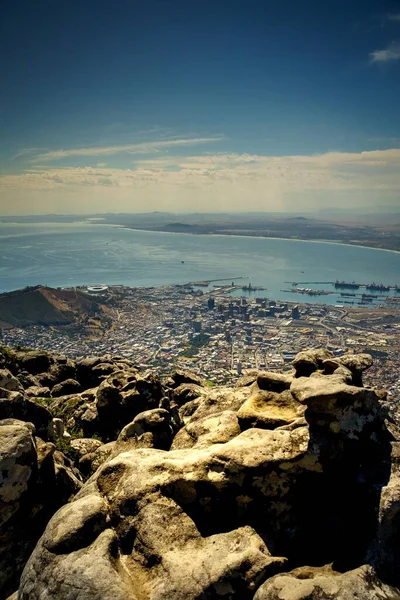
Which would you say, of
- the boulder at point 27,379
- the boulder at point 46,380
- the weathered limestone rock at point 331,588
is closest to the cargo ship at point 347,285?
the boulder at point 46,380

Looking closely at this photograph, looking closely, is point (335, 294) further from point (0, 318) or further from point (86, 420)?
point (86, 420)

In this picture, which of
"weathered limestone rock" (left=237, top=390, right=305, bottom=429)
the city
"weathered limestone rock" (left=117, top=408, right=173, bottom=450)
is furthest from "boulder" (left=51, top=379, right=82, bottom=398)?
the city

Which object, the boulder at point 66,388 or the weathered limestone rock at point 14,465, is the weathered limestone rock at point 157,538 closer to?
the weathered limestone rock at point 14,465

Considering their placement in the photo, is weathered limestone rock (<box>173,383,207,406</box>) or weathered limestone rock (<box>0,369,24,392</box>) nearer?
weathered limestone rock (<box>0,369,24,392</box>)

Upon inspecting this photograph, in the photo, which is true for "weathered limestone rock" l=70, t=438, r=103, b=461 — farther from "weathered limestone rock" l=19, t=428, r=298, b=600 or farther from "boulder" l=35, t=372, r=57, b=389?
"boulder" l=35, t=372, r=57, b=389

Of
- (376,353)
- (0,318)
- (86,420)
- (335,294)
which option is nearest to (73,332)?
(0,318)
